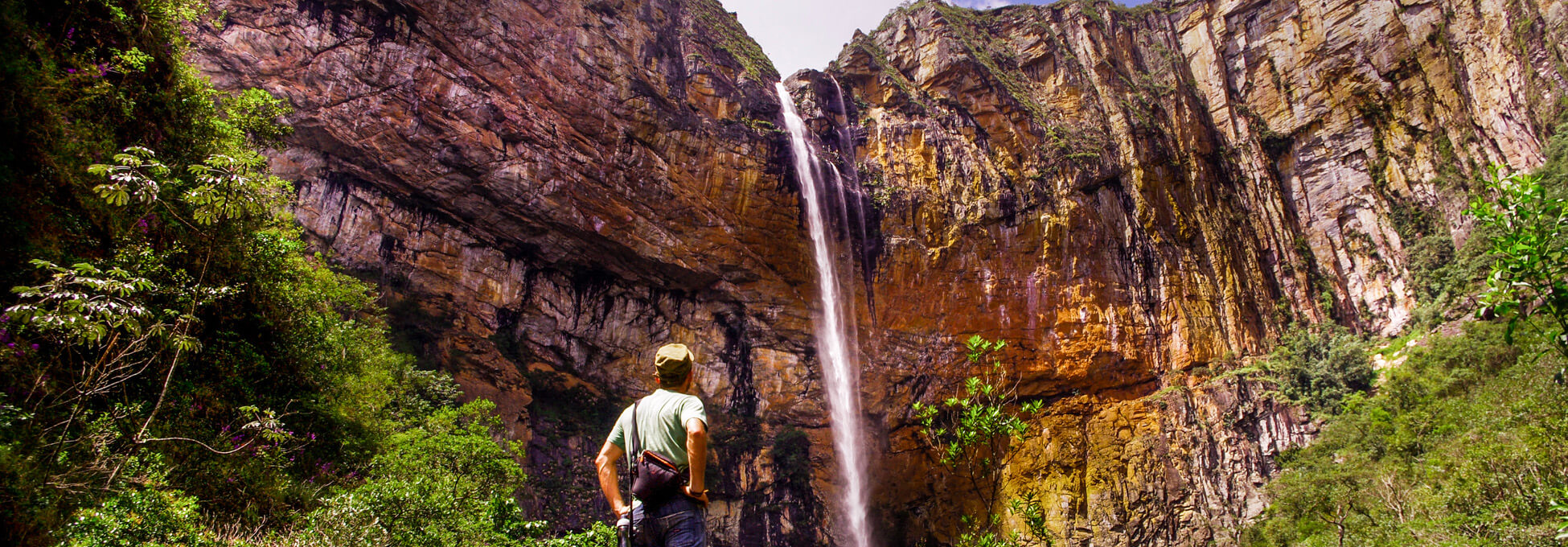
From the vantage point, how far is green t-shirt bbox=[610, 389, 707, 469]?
2795 millimetres

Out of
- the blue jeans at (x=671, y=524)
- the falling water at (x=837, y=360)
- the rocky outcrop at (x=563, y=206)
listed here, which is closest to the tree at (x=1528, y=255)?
the blue jeans at (x=671, y=524)

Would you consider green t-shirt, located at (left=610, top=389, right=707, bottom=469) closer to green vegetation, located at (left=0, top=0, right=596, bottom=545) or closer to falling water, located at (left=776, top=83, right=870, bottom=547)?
green vegetation, located at (left=0, top=0, right=596, bottom=545)

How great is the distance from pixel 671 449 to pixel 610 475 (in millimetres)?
320

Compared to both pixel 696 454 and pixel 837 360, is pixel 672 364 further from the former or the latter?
pixel 837 360

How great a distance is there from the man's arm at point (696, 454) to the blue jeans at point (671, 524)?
54mm

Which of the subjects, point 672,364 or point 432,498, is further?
→ point 432,498

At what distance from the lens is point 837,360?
22781 mm

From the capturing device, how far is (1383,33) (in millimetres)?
27984

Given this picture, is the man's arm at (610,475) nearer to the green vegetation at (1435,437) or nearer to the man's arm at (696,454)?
the man's arm at (696,454)

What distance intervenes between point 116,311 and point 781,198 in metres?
19.0

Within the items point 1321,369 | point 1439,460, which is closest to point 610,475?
point 1439,460

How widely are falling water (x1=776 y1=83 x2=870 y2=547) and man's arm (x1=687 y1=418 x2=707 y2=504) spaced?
791 inches

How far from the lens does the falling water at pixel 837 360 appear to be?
21938mm

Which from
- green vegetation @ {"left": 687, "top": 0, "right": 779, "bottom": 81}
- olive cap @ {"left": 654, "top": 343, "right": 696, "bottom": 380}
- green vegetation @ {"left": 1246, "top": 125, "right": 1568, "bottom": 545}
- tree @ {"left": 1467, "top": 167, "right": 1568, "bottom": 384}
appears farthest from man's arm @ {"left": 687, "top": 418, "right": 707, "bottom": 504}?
green vegetation @ {"left": 687, "top": 0, "right": 779, "bottom": 81}
